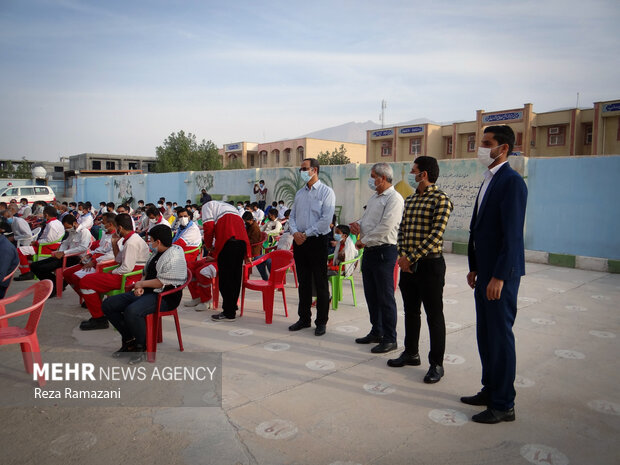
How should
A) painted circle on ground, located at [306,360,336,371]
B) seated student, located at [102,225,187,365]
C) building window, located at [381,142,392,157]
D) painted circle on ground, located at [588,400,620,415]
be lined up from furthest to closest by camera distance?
building window, located at [381,142,392,157]
seated student, located at [102,225,187,365]
painted circle on ground, located at [306,360,336,371]
painted circle on ground, located at [588,400,620,415]

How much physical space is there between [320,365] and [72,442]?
1.92 m

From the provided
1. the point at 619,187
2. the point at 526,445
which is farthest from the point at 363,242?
the point at 619,187

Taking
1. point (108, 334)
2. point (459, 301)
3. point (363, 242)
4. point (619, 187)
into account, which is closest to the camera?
point (363, 242)

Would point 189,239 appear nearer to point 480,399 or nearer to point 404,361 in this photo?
point 404,361

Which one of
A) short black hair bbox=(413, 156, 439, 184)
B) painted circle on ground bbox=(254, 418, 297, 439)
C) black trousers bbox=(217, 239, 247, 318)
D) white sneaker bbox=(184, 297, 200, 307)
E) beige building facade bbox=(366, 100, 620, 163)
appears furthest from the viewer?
beige building facade bbox=(366, 100, 620, 163)

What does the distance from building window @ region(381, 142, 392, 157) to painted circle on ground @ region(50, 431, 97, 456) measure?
3920cm

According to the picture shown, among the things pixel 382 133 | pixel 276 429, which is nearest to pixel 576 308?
pixel 276 429

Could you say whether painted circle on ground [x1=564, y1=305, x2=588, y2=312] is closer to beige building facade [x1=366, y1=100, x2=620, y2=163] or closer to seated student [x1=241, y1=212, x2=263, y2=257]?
seated student [x1=241, y1=212, x2=263, y2=257]

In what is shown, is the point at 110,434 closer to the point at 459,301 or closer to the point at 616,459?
the point at 616,459

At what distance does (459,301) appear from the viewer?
597 cm

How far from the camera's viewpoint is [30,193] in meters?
23.2

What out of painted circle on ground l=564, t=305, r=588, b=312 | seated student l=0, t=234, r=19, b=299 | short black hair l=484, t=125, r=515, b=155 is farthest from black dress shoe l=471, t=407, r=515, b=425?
seated student l=0, t=234, r=19, b=299

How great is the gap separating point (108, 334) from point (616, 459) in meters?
4.47

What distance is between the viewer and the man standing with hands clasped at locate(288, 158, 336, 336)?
4.52 m
